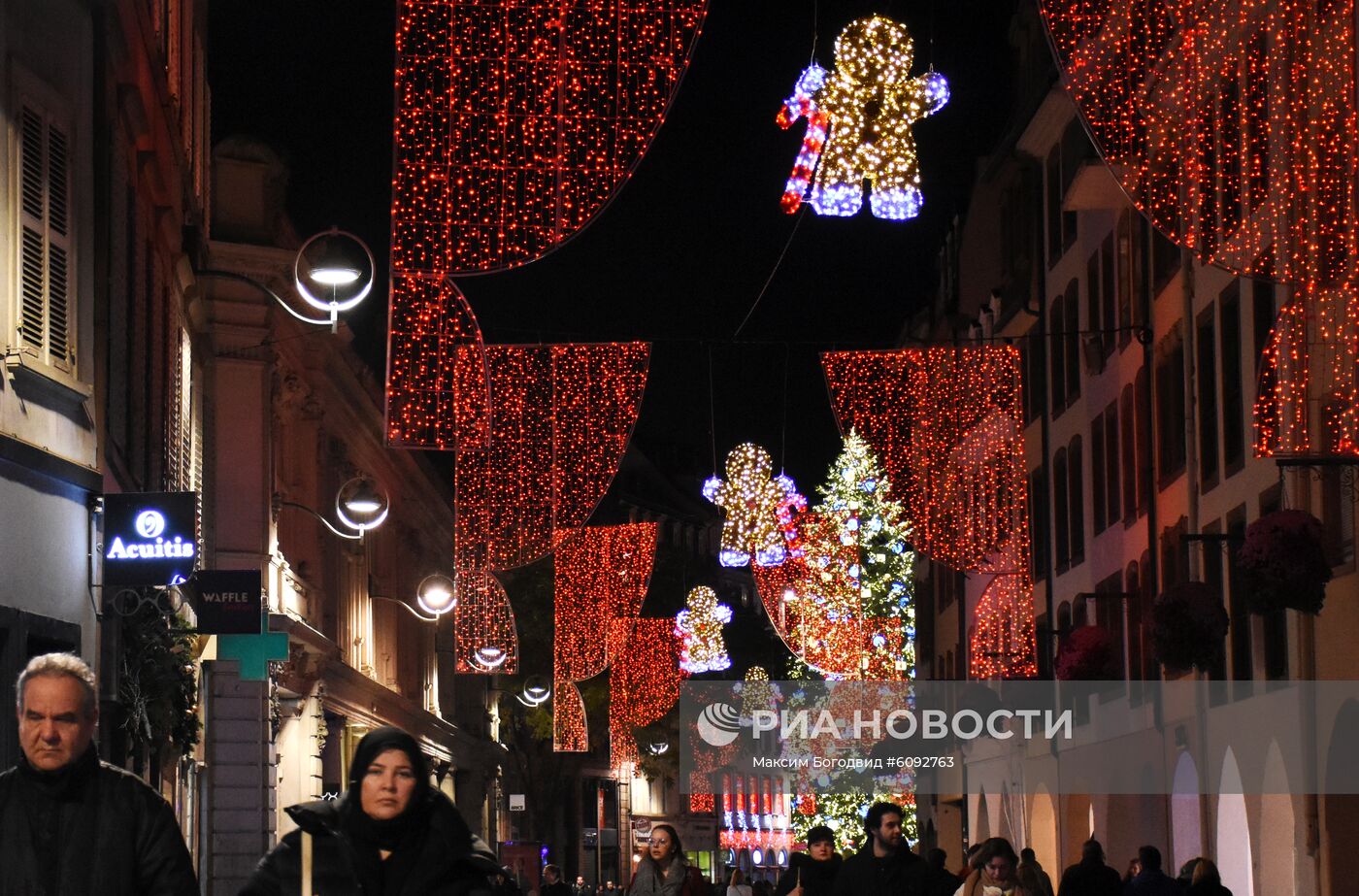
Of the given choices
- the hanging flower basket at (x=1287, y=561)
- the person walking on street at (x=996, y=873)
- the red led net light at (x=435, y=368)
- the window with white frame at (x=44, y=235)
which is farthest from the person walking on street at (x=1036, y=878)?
Answer: the window with white frame at (x=44, y=235)

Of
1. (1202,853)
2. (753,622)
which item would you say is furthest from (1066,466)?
(753,622)

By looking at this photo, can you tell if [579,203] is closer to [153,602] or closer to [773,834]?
[153,602]

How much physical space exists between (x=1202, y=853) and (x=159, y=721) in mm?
14070

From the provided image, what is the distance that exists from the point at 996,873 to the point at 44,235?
8217 millimetres

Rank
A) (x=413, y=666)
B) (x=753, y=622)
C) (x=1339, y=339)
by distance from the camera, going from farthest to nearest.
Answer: (x=753, y=622) → (x=413, y=666) → (x=1339, y=339)

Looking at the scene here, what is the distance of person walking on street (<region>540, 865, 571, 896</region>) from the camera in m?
27.5

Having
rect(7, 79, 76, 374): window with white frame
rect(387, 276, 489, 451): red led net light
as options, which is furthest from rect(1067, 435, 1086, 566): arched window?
rect(7, 79, 76, 374): window with white frame

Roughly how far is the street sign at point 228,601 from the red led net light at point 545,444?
8.49 feet

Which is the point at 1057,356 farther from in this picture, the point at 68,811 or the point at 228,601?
the point at 68,811

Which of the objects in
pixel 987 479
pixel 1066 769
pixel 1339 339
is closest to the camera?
pixel 1339 339

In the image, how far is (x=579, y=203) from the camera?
568 inches

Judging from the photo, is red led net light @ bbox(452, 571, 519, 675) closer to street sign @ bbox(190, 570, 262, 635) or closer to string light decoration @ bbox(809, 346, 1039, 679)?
string light decoration @ bbox(809, 346, 1039, 679)

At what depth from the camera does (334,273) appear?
1961 cm

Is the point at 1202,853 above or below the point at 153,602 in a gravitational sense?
below
